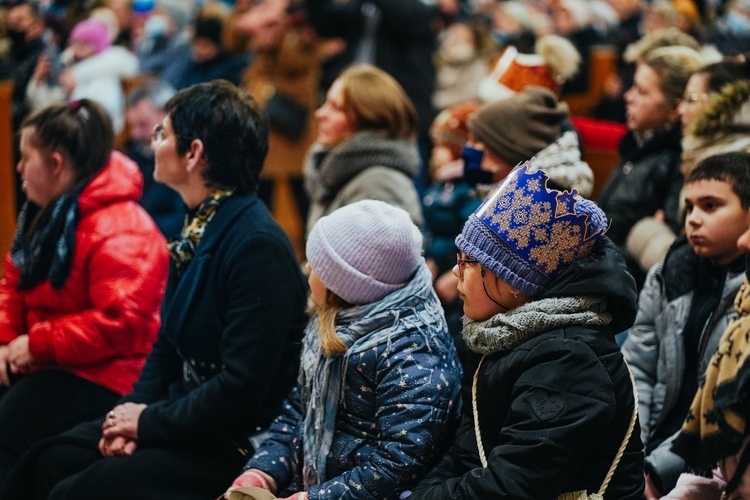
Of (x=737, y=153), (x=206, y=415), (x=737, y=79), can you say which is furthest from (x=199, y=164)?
(x=737, y=79)

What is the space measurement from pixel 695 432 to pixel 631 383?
1.22 ft

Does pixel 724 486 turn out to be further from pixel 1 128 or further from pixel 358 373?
pixel 1 128

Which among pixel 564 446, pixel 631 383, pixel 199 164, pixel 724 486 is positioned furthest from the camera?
pixel 199 164

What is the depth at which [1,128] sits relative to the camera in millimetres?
6336

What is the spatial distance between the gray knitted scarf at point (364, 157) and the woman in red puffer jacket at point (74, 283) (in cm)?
106

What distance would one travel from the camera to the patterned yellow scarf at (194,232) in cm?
321

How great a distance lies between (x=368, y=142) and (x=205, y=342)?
1.58m

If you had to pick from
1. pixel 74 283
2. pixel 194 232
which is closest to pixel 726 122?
pixel 194 232

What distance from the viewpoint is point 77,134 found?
3.61 meters

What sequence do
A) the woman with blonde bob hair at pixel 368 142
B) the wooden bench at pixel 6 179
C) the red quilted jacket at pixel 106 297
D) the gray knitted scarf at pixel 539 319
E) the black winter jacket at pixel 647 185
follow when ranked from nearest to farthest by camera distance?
the gray knitted scarf at pixel 539 319, the red quilted jacket at pixel 106 297, the black winter jacket at pixel 647 185, the woman with blonde bob hair at pixel 368 142, the wooden bench at pixel 6 179

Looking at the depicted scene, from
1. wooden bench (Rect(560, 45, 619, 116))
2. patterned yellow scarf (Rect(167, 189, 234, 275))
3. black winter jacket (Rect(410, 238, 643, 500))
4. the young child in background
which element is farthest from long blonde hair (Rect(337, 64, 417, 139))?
wooden bench (Rect(560, 45, 619, 116))

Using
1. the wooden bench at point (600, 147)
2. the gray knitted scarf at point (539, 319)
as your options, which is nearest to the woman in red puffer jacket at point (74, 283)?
the gray knitted scarf at point (539, 319)

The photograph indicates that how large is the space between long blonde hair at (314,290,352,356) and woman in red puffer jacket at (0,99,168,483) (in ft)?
3.15

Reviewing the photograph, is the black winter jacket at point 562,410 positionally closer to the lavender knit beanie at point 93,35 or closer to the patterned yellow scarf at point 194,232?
the patterned yellow scarf at point 194,232
